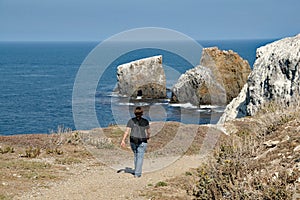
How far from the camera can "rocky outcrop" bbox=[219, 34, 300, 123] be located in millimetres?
32062

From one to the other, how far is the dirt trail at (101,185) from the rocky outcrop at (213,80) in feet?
172

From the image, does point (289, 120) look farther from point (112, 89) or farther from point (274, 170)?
point (112, 89)

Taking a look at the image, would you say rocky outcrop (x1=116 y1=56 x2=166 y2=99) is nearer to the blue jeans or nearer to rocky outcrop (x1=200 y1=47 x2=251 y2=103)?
rocky outcrop (x1=200 y1=47 x2=251 y2=103)

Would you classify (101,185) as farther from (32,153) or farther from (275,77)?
(275,77)

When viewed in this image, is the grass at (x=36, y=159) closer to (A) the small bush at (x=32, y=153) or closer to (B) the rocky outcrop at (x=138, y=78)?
(A) the small bush at (x=32, y=153)

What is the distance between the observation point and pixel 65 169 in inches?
687

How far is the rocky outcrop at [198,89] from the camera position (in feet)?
229

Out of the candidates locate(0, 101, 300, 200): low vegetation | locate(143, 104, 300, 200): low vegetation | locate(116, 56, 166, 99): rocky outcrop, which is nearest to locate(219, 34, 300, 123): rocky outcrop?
locate(0, 101, 300, 200): low vegetation

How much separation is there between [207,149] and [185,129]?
4.71 metres

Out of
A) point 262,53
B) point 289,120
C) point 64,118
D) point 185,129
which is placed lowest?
point 64,118

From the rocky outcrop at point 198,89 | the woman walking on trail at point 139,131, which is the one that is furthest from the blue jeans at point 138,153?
the rocky outcrop at point 198,89

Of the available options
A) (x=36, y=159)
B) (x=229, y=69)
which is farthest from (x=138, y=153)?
(x=229, y=69)

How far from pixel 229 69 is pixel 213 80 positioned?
12.4 ft

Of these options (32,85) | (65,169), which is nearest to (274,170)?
(65,169)
